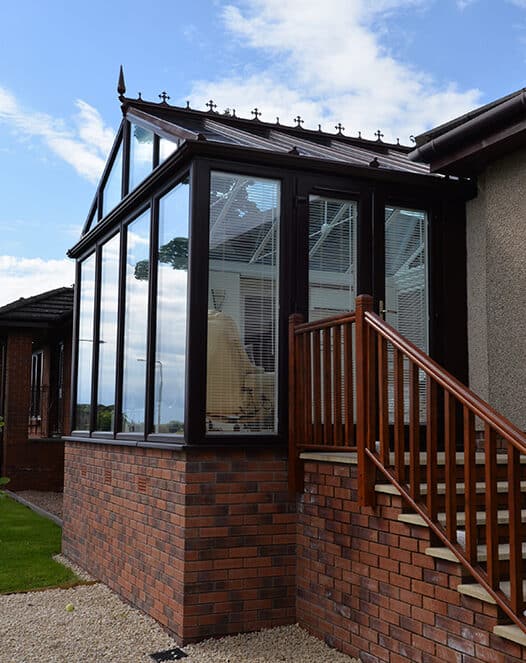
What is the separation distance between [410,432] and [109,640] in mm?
2699

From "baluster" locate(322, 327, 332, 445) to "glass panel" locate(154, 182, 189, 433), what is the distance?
1044 mm

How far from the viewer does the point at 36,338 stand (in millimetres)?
16047

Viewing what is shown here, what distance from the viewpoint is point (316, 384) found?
200 inches

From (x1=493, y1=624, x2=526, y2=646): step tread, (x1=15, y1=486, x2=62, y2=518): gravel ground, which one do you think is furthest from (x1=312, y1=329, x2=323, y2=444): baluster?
(x1=15, y1=486, x2=62, y2=518): gravel ground

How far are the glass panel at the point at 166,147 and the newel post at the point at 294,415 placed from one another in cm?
168

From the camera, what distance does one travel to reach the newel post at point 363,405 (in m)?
4.39

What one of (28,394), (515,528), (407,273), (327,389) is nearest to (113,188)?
(407,273)

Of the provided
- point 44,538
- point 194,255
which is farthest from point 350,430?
point 44,538

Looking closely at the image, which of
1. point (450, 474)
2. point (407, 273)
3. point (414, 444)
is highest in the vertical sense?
point (407, 273)

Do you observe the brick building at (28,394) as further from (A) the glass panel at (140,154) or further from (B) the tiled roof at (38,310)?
(A) the glass panel at (140,154)

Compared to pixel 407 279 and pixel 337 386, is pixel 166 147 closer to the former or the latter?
pixel 407 279

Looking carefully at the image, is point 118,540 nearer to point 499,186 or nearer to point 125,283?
point 125,283

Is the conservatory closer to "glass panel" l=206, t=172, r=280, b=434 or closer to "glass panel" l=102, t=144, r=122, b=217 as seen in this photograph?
"glass panel" l=206, t=172, r=280, b=434

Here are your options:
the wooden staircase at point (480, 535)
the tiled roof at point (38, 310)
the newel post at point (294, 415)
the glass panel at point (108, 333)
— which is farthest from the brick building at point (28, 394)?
the wooden staircase at point (480, 535)
